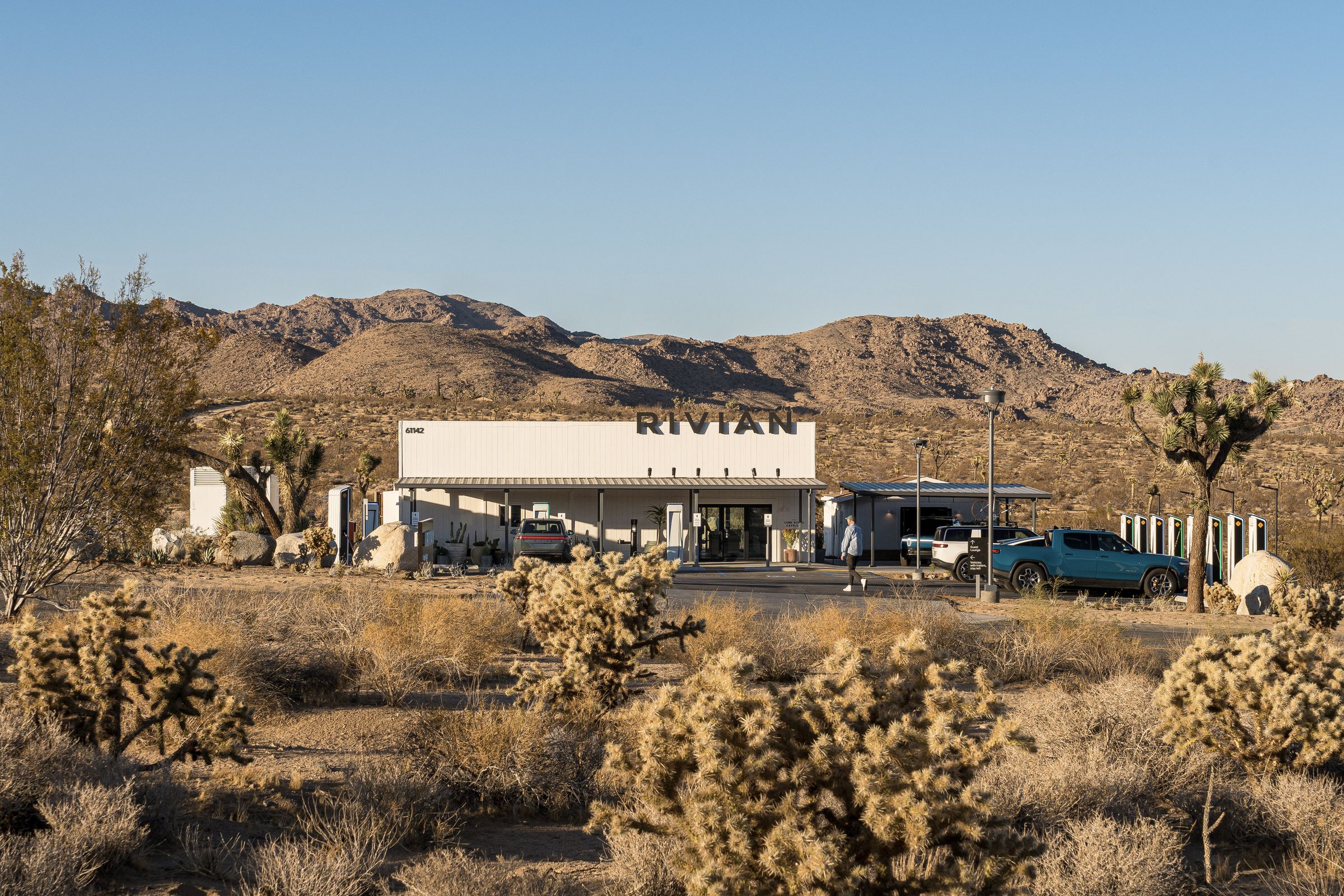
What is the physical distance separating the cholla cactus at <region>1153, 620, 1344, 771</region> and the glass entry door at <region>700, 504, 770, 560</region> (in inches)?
1106

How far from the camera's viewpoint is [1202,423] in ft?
75.5

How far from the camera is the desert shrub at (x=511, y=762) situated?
26.4ft

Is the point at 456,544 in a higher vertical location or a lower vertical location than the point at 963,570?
higher

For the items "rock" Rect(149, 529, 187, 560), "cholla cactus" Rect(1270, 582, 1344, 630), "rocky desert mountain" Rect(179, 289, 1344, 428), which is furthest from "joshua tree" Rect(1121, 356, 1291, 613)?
"rocky desert mountain" Rect(179, 289, 1344, 428)

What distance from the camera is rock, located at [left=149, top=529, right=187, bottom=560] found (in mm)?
29359

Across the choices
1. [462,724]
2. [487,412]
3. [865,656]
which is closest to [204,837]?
[462,724]

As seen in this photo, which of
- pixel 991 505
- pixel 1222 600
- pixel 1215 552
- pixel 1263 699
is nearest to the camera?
pixel 1263 699

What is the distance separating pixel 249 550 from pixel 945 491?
75.4 ft

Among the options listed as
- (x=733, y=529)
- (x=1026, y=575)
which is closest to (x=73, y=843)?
(x=1026, y=575)

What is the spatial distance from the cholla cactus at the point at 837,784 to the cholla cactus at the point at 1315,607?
15.7 metres

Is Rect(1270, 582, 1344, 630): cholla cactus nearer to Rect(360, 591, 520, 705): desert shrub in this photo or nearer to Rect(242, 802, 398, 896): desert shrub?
Rect(360, 591, 520, 705): desert shrub

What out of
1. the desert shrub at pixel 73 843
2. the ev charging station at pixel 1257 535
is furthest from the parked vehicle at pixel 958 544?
the desert shrub at pixel 73 843

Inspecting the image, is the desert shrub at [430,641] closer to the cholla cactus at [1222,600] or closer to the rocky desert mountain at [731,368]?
the cholla cactus at [1222,600]

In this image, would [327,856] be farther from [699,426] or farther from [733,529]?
[699,426]
